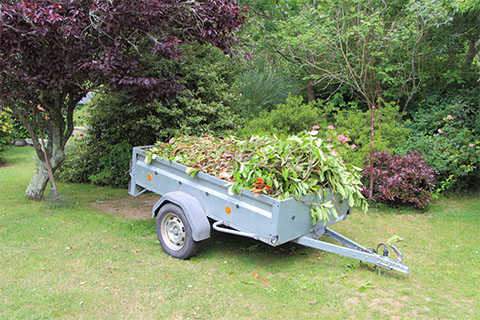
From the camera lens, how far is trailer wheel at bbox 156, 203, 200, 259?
4.11 m

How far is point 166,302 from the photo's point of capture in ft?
11.0

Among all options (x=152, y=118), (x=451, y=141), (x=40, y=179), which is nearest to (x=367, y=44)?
(x=451, y=141)

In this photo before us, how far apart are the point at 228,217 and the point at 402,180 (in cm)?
368

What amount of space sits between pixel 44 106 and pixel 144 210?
235cm

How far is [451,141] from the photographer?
7.24 metres

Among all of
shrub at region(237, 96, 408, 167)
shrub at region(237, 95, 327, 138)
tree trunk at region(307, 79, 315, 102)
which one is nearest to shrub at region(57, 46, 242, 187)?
shrub at region(237, 95, 327, 138)

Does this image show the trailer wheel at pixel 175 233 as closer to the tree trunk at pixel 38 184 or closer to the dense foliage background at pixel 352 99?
the dense foliage background at pixel 352 99

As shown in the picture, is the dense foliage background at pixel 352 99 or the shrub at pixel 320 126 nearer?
the dense foliage background at pixel 352 99

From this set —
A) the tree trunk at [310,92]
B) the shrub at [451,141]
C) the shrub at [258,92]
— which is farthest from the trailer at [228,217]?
the tree trunk at [310,92]

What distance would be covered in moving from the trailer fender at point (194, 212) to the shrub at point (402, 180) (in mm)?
3514

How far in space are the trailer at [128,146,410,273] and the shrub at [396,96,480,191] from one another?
354cm

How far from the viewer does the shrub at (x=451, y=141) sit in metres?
6.93

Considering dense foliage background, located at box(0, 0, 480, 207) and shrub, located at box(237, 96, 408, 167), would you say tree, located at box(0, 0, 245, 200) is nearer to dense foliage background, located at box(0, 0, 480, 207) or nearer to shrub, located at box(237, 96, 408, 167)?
dense foliage background, located at box(0, 0, 480, 207)

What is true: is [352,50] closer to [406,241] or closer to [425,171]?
[425,171]
